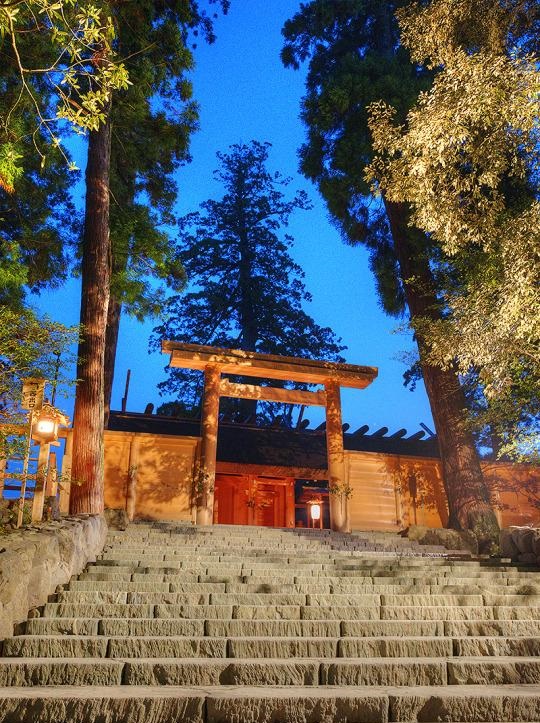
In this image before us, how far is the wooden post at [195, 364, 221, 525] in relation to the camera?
12.1 metres

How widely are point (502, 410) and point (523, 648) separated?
6.66m

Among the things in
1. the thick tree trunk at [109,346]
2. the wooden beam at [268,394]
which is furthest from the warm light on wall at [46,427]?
the thick tree trunk at [109,346]

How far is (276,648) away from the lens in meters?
3.92

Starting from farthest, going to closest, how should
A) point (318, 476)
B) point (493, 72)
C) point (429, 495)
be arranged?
point (318, 476), point (429, 495), point (493, 72)

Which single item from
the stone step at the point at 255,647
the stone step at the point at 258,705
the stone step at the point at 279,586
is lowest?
the stone step at the point at 258,705

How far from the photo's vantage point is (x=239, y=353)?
1304cm

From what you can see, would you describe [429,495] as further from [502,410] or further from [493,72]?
[493,72]

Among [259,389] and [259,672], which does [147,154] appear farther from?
[259,672]

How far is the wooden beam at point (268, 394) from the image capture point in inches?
523

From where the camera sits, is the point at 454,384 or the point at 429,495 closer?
the point at 454,384

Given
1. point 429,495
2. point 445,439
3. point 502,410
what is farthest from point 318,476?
point 502,410

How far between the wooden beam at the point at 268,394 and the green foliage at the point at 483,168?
4201 mm

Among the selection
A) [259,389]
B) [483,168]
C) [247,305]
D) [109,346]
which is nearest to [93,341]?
[109,346]

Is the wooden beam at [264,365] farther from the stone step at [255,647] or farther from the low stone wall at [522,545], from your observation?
A: the stone step at [255,647]
